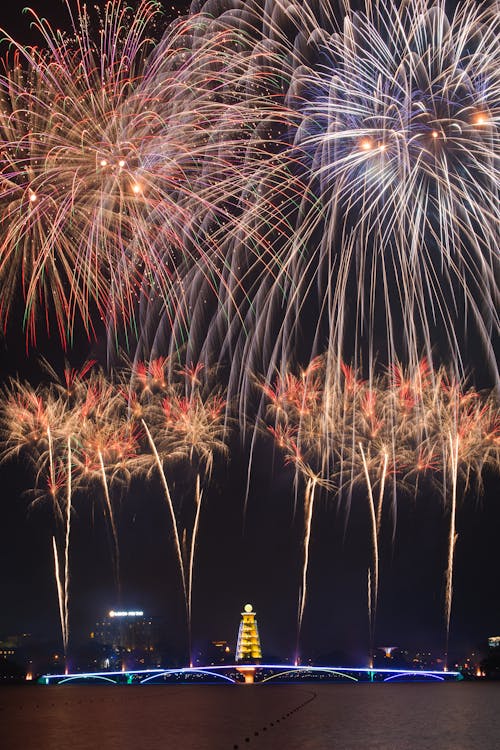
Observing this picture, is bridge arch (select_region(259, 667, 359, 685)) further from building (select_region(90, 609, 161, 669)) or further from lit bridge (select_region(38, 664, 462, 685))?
building (select_region(90, 609, 161, 669))

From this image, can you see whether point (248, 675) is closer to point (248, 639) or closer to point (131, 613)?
point (248, 639)

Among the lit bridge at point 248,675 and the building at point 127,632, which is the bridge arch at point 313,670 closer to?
the lit bridge at point 248,675

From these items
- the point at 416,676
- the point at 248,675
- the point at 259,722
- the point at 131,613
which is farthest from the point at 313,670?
the point at 131,613

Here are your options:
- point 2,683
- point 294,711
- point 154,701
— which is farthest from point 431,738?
point 2,683

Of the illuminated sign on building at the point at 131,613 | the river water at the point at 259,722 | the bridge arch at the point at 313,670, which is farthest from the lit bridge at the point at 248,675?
the illuminated sign on building at the point at 131,613

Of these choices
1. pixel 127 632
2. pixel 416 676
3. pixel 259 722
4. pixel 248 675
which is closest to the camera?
pixel 259 722

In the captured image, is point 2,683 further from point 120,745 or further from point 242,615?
point 120,745
